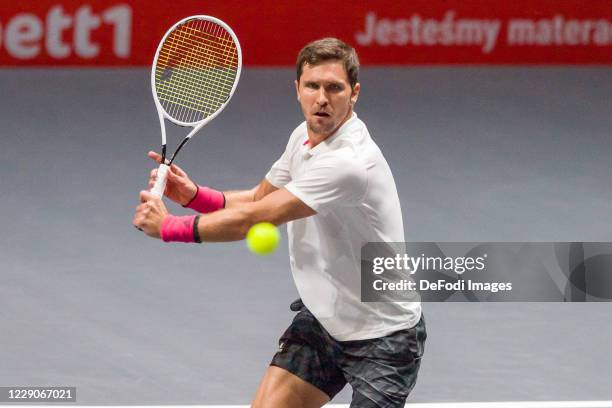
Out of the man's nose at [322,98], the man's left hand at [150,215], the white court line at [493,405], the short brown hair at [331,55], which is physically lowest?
the white court line at [493,405]

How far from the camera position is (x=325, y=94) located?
4883 mm

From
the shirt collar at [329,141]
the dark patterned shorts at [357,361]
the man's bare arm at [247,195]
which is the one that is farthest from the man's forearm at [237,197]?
the shirt collar at [329,141]

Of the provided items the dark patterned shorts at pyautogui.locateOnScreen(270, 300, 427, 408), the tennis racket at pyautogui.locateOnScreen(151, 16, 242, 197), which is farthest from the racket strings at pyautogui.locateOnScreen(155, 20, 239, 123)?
the dark patterned shorts at pyautogui.locateOnScreen(270, 300, 427, 408)

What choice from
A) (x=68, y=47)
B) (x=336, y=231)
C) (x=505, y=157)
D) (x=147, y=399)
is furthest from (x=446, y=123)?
(x=336, y=231)

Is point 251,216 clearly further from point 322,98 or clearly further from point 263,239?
point 322,98

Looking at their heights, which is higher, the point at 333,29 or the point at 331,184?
the point at 333,29

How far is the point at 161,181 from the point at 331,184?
83cm

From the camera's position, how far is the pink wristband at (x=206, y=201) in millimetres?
5570

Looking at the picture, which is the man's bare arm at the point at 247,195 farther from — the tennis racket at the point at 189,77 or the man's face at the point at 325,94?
the man's face at the point at 325,94

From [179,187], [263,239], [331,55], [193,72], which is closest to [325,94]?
[331,55]

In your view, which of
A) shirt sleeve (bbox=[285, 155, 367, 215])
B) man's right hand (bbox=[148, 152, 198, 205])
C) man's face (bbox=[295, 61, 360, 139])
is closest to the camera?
shirt sleeve (bbox=[285, 155, 367, 215])

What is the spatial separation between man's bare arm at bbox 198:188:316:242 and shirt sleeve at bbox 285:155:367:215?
0.04 metres

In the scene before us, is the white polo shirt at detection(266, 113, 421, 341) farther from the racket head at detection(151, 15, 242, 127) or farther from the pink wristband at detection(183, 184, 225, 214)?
the racket head at detection(151, 15, 242, 127)

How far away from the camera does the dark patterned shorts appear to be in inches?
198
